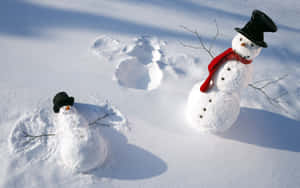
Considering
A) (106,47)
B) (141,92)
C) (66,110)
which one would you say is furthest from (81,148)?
(106,47)

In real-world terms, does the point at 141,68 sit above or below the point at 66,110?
above

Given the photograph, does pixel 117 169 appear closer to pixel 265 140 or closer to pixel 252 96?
pixel 265 140

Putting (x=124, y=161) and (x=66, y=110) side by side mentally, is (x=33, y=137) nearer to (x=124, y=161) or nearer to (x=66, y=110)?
(x=66, y=110)

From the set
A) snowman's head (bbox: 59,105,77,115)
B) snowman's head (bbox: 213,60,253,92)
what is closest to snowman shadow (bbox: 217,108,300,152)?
snowman's head (bbox: 213,60,253,92)

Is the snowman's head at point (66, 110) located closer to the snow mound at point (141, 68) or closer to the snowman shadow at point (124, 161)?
the snowman shadow at point (124, 161)

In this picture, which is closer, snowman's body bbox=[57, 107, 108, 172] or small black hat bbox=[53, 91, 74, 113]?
snowman's body bbox=[57, 107, 108, 172]

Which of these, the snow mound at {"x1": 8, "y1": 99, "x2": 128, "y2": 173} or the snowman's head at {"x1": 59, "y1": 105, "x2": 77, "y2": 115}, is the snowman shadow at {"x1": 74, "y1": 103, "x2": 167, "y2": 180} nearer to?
the snow mound at {"x1": 8, "y1": 99, "x2": 128, "y2": 173}

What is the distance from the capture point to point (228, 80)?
3.18 feet

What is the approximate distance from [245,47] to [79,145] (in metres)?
0.82

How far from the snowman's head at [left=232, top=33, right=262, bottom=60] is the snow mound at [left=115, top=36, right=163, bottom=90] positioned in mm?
604

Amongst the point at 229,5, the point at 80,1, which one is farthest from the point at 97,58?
the point at 229,5

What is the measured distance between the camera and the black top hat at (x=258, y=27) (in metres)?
0.84

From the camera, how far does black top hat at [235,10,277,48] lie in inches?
32.9

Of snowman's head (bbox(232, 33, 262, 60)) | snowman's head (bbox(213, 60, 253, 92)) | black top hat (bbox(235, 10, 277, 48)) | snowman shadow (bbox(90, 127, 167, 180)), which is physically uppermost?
black top hat (bbox(235, 10, 277, 48))
